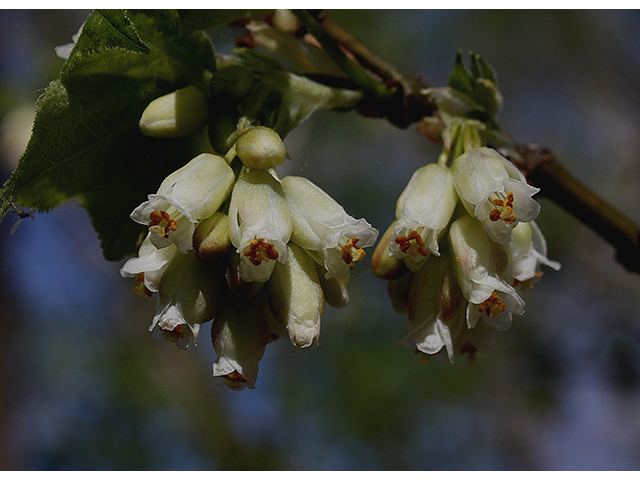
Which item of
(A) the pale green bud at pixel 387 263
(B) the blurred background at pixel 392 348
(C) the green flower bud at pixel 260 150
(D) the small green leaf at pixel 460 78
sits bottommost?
(B) the blurred background at pixel 392 348

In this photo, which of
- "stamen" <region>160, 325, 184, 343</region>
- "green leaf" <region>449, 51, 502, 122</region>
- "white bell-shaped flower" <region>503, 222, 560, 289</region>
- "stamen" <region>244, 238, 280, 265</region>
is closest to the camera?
"stamen" <region>244, 238, 280, 265</region>

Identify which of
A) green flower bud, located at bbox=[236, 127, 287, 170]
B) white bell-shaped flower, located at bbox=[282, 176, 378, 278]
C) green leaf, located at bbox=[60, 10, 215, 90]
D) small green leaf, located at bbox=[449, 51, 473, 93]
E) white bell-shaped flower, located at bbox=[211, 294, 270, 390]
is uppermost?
green leaf, located at bbox=[60, 10, 215, 90]

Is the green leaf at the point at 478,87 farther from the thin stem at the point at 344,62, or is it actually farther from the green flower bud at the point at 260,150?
the green flower bud at the point at 260,150

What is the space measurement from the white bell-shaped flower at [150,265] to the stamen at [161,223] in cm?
5

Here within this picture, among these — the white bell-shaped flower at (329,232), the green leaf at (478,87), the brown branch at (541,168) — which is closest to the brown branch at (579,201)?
the brown branch at (541,168)

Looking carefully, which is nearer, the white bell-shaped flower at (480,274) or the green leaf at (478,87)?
the white bell-shaped flower at (480,274)

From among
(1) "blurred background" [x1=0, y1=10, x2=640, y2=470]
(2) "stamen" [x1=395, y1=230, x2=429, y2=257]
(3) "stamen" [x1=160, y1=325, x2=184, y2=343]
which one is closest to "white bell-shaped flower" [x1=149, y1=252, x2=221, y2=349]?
(3) "stamen" [x1=160, y1=325, x2=184, y2=343]

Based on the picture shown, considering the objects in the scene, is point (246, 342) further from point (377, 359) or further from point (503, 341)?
point (503, 341)

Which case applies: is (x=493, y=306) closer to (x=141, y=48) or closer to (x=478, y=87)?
(x=478, y=87)

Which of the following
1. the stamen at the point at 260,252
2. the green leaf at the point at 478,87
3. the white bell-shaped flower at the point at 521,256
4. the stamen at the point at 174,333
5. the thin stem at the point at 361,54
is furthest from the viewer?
the thin stem at the point at 361,54

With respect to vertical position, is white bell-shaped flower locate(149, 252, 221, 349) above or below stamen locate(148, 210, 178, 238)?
below

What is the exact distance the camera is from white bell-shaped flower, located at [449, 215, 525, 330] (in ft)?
3.32

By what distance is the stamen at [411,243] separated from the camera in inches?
39.8

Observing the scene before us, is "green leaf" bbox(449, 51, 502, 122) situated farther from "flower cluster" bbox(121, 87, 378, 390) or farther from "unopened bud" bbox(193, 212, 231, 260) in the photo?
"unopened bud" bbox(193, 212, 231, 260)
